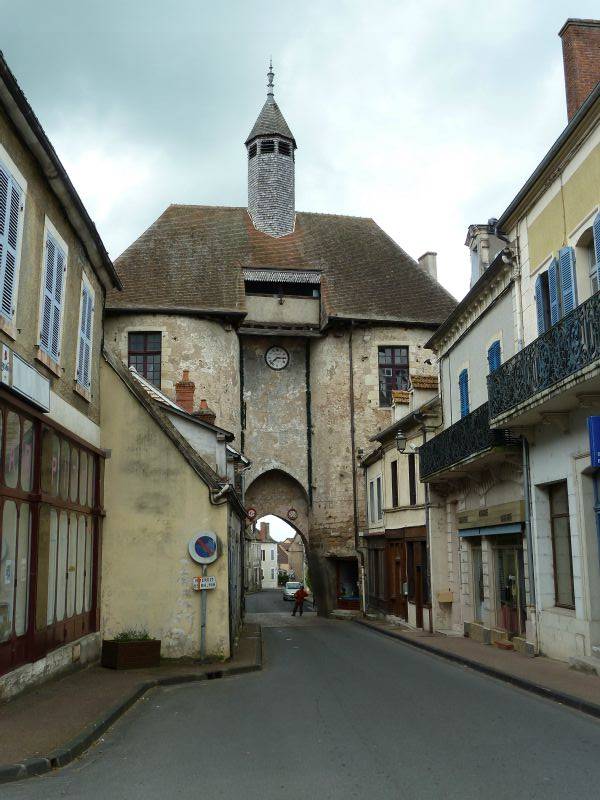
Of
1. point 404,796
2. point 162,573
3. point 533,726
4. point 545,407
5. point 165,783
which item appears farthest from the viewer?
point 162,573

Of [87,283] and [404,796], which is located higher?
[87,283]

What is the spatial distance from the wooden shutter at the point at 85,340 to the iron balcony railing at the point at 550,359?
23.4 feet

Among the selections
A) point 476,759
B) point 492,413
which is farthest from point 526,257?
point 476,759

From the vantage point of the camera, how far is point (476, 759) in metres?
6.82

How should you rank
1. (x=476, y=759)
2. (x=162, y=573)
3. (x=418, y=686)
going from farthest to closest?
(x=162, y=573)
(x=418, y=686)
(x=476, y=759)

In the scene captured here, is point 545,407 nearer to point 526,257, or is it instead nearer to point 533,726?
point 526,257

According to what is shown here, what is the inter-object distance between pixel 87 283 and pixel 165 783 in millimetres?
9170

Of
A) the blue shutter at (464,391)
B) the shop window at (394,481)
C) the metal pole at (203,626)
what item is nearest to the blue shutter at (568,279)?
the blue shutter at (464,391)

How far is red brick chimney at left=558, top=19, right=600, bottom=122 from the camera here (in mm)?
15266

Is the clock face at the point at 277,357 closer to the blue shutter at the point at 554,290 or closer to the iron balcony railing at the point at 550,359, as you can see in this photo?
the iron balcony railing at the point at 550,359

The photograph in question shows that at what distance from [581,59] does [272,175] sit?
22.3 m

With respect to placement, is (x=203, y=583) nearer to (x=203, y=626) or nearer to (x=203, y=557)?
(x=203, y=557)

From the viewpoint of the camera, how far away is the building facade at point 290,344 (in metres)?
30.9

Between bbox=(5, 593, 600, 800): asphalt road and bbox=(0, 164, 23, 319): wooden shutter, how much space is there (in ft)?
16.1
